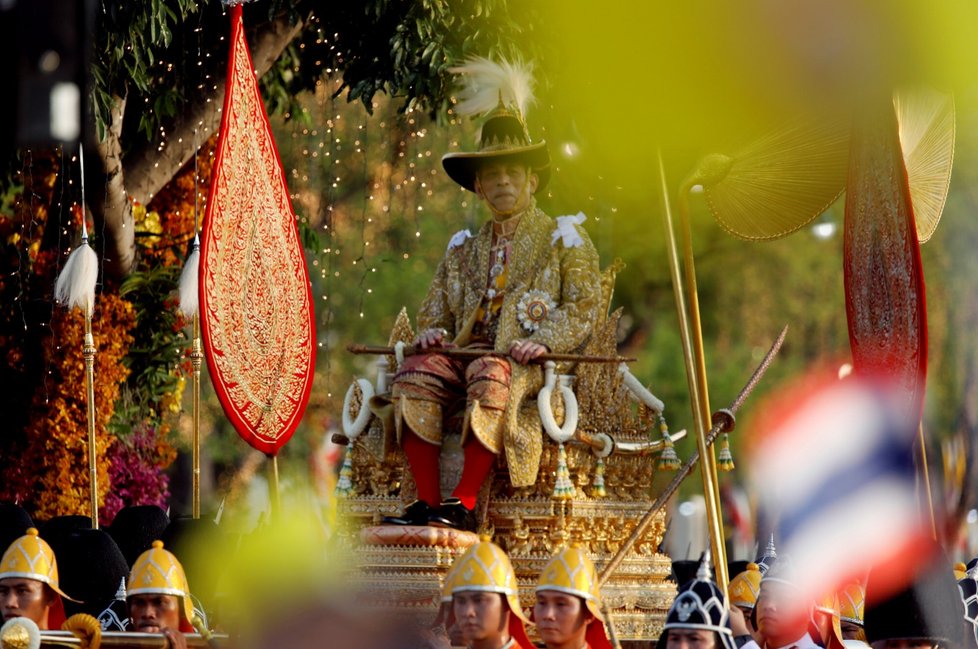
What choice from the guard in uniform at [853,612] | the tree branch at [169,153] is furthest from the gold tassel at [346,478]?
the tree branch at [169,153]

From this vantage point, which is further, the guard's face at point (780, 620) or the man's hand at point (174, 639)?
the guard's face at point (780, 620)

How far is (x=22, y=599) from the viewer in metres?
8.40

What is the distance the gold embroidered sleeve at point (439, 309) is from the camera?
36.3 ft

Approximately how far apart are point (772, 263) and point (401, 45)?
42.7 ft

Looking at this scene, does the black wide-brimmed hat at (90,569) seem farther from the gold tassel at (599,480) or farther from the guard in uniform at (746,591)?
the guard in uniform at (746,591)

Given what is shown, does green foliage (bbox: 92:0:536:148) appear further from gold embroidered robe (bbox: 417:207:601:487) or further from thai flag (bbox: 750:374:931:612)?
thai flag (bbox: 750:374:931:612)

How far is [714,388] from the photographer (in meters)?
22.7

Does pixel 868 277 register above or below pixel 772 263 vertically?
below

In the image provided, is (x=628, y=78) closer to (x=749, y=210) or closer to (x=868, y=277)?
(x=749, y=210)

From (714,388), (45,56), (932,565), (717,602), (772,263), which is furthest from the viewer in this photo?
(772,263)

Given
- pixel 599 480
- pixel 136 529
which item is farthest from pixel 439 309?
pixel 136 529

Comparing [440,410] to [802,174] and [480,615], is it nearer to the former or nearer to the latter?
[802,174]

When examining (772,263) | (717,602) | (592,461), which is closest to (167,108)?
(592,461)

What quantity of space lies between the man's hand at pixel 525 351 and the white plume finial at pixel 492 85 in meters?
1.45
